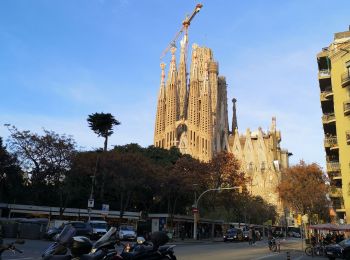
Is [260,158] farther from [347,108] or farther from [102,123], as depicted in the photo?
[347,108]

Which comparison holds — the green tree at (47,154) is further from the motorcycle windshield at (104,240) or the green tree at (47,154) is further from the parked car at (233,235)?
the motorcycle windshield at (104,240)

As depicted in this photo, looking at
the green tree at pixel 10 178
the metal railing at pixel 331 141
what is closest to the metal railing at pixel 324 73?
the metal railing at pixel 331 141

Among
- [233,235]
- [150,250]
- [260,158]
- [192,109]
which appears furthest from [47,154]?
[260,158]

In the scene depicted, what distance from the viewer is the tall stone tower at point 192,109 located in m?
106

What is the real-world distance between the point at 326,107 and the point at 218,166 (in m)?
14.2

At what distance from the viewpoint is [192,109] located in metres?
109

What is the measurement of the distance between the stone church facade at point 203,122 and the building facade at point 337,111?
5997 centimetres

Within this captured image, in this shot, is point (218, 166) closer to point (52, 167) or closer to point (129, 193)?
point (129, 193)

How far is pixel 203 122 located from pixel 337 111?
7145cm

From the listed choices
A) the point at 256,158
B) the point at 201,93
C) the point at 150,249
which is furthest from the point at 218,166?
the point at 256,158

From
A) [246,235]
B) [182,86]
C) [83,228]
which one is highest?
[182,86]

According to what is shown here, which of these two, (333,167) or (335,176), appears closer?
(335,176)

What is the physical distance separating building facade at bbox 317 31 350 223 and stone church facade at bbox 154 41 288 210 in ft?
197

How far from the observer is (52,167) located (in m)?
42.0
